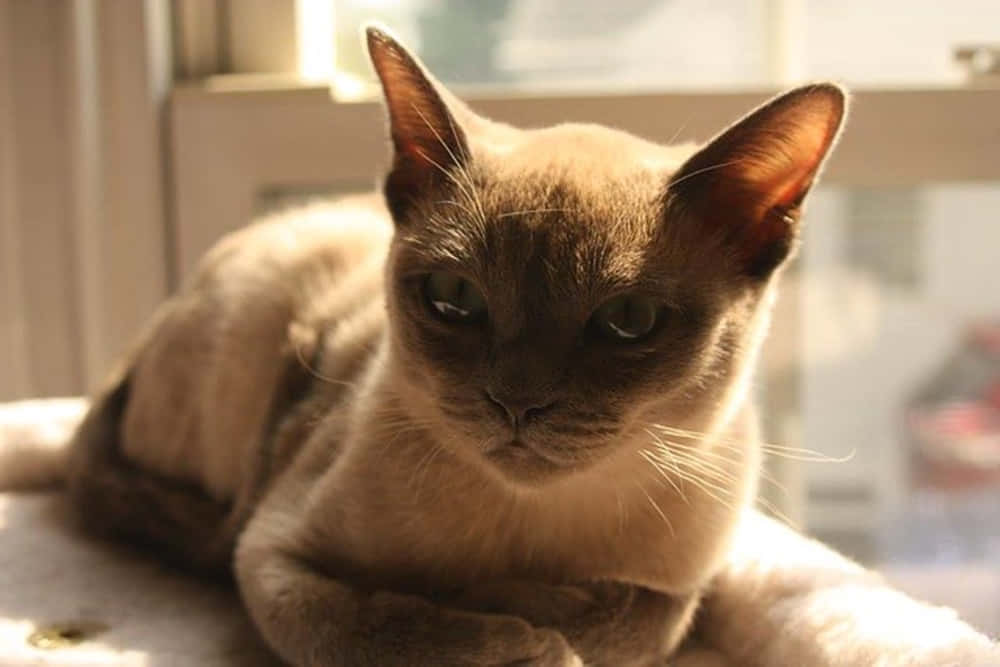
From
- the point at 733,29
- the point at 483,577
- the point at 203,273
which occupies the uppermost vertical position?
the point at 733,29

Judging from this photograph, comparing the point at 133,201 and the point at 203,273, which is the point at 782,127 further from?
the point at 133,201

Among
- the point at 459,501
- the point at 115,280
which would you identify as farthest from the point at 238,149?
the point at 459,501

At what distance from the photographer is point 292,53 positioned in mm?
1871

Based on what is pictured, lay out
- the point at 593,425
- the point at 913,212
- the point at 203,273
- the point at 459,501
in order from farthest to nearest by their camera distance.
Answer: the point at 913,212
the point at 203,273
the point at 459,501
the point at 593,425

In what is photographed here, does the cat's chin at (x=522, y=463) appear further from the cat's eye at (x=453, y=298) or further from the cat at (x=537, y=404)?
the cat's eye at (x=453, y=298)

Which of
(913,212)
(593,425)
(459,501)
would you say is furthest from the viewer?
(913,212)

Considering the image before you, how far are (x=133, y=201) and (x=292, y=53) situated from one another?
0.34 metres

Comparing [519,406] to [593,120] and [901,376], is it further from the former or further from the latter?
[901,376]

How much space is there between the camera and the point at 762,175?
0.97m

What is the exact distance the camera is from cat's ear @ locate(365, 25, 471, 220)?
3.28ft

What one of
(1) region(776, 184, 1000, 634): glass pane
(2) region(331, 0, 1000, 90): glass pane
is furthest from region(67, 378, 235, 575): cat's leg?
(1) region(776, 184, 1000, 634): glass pane

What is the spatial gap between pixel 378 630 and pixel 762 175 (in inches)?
19.1

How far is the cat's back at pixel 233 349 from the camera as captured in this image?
1.38 metres

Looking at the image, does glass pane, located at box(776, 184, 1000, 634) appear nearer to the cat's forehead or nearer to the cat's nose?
the cat's forehead
